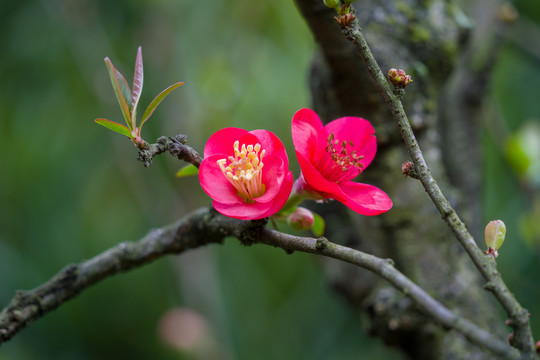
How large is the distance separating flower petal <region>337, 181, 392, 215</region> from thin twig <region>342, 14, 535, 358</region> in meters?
0.10

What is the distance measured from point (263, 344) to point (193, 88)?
5.28 feet

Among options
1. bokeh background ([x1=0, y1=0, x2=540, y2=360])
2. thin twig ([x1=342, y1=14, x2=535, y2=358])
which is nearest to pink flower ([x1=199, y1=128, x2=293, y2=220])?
thin twig ([x1=342, y1=14, x2=535, y2=358])

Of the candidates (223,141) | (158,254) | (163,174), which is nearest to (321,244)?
(223,141)

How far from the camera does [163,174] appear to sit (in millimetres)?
2547

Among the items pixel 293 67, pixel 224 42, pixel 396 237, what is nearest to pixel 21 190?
pixel 224 42

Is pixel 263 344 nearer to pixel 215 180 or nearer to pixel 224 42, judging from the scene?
pixel 224 42

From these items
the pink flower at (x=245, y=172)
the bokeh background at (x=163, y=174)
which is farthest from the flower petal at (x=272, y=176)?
the bokeh background at (x=163, y=174)

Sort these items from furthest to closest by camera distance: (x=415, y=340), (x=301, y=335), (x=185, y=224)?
1. (x=301, y=335)
2. (x=415, y=340)
3. (x=185, y=224)

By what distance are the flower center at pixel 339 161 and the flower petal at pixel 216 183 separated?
0.39 ft

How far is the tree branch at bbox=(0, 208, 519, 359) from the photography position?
17.8 inches

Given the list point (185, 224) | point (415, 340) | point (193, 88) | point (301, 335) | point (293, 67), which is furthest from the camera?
point (301, 335)

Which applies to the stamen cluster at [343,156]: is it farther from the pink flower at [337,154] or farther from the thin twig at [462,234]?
the thin twig at [462,234]

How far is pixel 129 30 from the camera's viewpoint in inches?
94.4

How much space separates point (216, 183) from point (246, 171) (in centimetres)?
4
